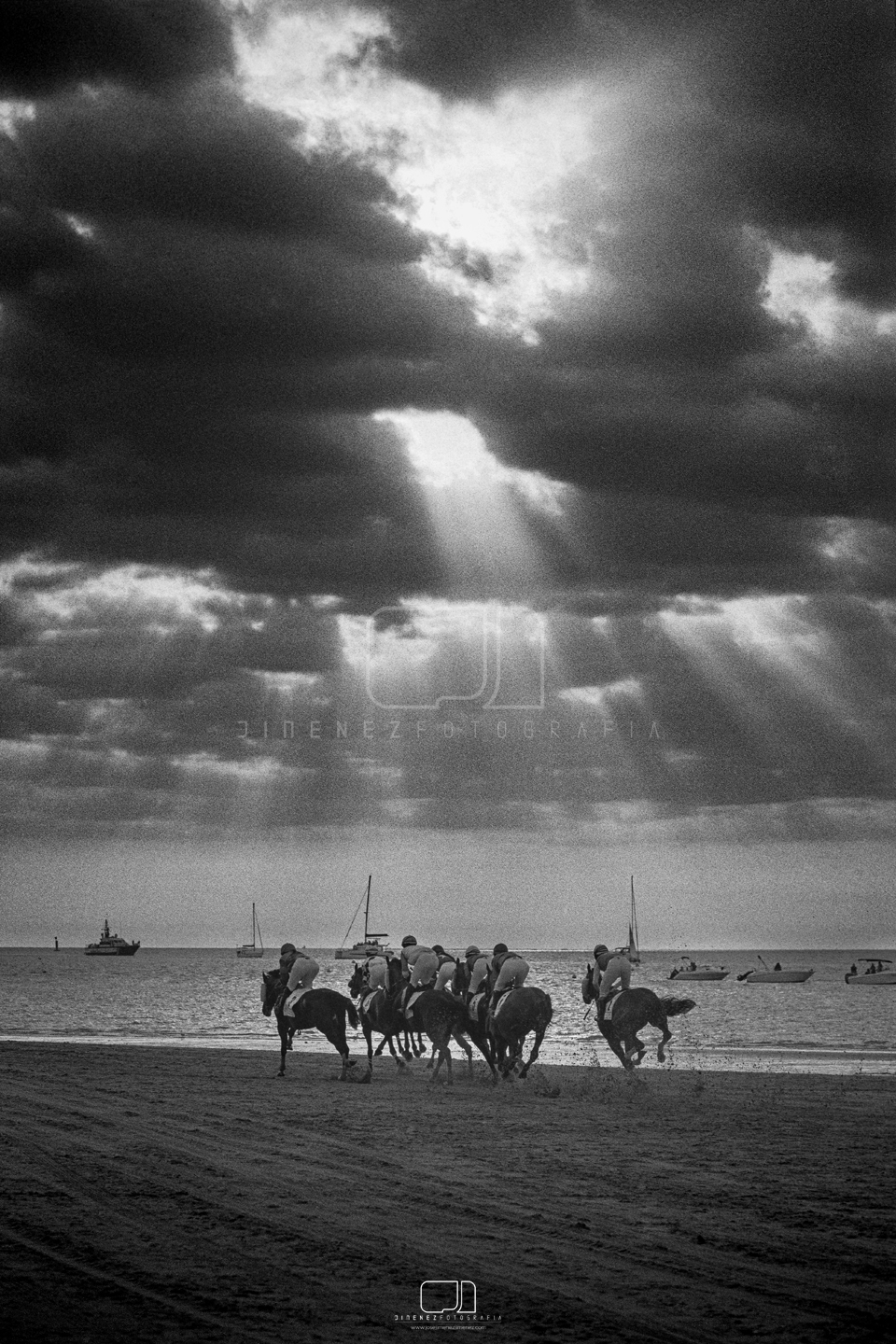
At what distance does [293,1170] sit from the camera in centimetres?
1566

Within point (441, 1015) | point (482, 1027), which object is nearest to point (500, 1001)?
point (482, 1027)

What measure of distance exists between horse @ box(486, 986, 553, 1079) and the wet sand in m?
3.08

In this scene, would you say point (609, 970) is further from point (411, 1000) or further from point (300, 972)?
point (300, 972)

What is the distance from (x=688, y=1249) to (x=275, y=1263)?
10.4 ft

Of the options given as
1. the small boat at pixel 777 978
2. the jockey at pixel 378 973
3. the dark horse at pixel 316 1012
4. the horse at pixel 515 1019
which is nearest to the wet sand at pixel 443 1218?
the horse at pixel 515 1019

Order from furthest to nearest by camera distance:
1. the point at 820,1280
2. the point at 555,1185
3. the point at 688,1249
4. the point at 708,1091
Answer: the point at 708,1091, the point at 555,1185, the point at 688,1249, the point at 820,1280

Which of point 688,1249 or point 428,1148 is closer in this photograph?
point 688,1249

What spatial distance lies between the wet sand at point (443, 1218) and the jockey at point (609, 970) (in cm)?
377

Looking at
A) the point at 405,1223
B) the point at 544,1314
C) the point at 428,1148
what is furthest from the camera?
the point at 428,1148

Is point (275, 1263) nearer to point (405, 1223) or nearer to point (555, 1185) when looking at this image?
point (405, 1223)

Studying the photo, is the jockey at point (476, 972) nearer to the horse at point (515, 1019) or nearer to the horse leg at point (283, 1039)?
the horse at point (515, 1019)

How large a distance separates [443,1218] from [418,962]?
15284 mm

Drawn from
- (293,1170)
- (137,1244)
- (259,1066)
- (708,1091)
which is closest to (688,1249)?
(137,1244)

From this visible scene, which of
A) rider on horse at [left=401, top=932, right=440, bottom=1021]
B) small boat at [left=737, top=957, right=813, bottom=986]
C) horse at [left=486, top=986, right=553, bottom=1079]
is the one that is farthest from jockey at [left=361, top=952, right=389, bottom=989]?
small boat at [left=737, top=957, right=813, bottom=986]
